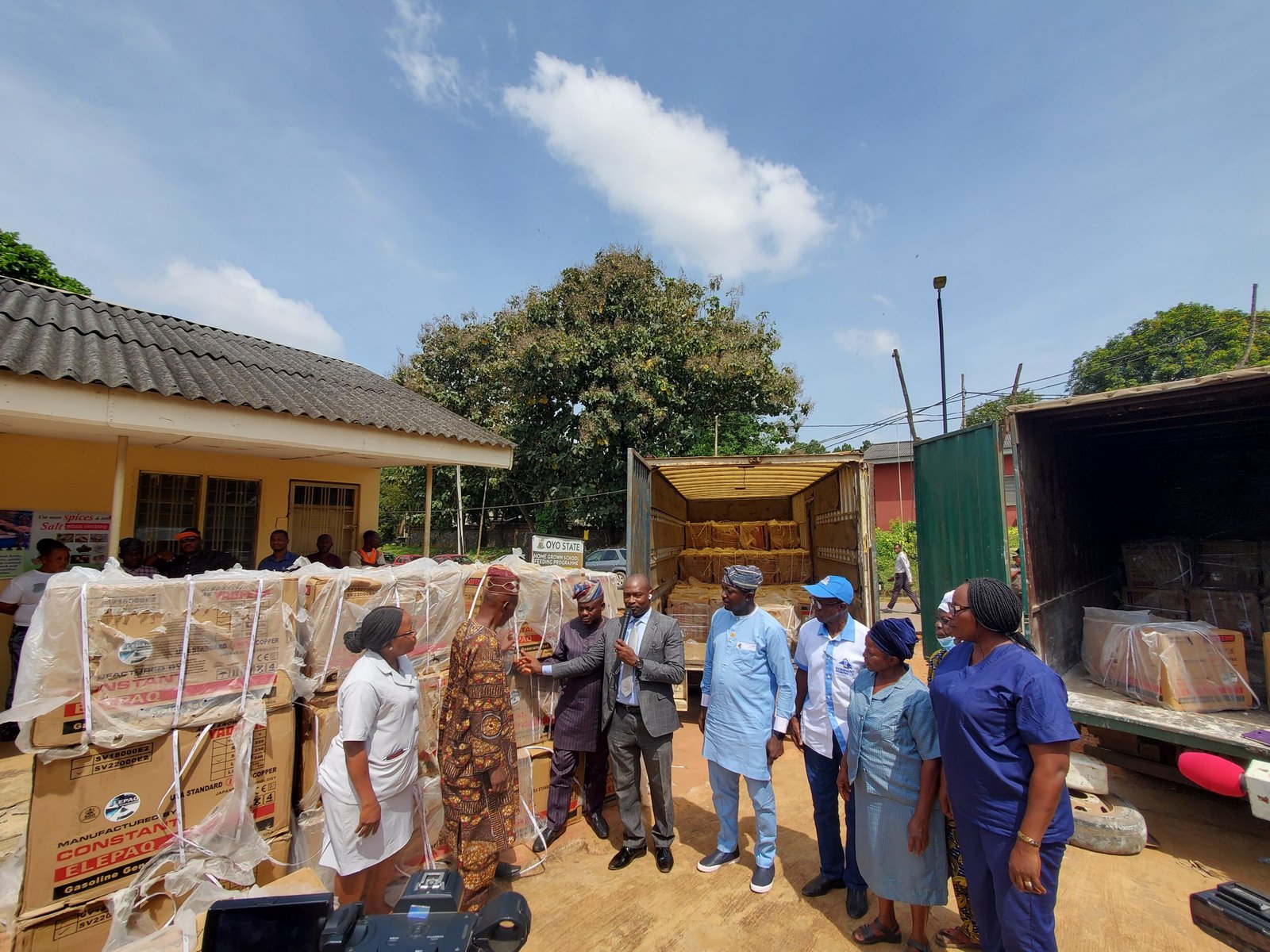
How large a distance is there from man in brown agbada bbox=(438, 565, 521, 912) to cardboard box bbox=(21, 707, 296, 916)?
0.94 m

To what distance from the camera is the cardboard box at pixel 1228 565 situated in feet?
19.6

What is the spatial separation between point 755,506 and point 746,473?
3.03 meters

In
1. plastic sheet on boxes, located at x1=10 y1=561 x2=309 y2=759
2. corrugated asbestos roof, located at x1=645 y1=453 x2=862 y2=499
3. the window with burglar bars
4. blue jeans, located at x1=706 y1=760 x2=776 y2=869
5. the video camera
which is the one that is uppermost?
corrugated asbestos roof, located at x1=645 y1=453 x2=862 y2=499

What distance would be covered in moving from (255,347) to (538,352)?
6.27 metres

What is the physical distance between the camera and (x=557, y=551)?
22.5ft

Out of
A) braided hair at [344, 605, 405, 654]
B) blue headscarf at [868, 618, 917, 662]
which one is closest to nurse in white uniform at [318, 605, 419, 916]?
braided hair at [344, 605, 405, 654]

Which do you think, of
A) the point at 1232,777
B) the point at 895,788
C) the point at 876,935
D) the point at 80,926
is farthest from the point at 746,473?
the point at 80,926

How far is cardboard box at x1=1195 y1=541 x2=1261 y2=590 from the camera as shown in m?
5.99

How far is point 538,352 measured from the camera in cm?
1423

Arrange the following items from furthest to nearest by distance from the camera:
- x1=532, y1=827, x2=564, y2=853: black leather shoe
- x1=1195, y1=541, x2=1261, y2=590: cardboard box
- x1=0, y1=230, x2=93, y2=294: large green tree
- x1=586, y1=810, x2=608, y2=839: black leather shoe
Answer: x1=0, y1=230, x2=93, y2=294: large green tree
x1=1195, y1=541, x2=1261, y2=590: cardboard box
x1=586, y1=810, x2=608, y2=839: black leather shoe
x1=532, y1=827, x2=564, y2=853: black leather shoe

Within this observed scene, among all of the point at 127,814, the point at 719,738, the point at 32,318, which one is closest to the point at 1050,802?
the point at 719,738

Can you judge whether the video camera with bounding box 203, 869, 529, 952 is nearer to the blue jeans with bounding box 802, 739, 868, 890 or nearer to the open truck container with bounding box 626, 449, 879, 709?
the blue jeans with bounding box 802, 739, 868, 890

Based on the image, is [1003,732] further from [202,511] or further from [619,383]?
[619,383]

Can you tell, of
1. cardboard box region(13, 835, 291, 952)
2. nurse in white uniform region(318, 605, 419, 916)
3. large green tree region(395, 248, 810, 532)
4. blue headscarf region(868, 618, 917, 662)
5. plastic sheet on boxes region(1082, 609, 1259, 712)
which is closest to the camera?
cardboard box region(13, 835, 291, 952)
